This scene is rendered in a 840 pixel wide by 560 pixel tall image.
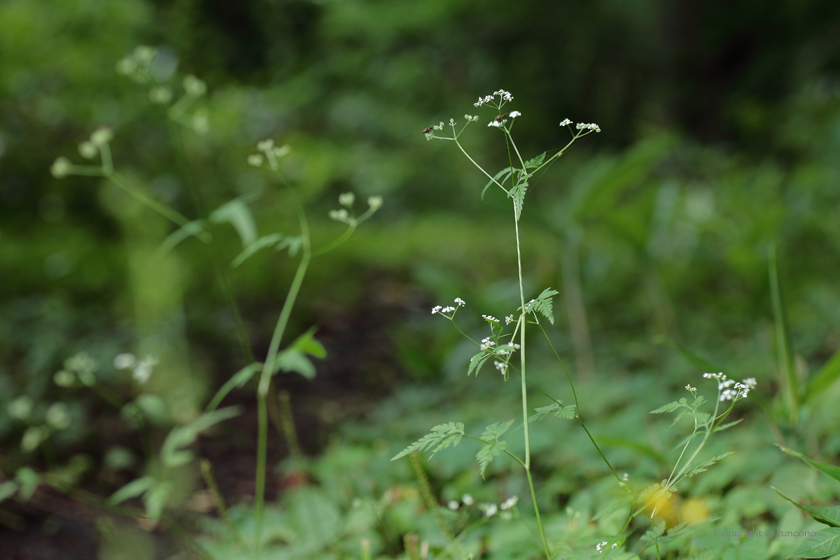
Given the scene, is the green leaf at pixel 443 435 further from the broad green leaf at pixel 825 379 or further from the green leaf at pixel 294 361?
the broad green leaf at pixel 825 379

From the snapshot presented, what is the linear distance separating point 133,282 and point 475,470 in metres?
1.91

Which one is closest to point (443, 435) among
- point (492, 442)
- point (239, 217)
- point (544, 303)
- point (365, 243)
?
point (492, 442)

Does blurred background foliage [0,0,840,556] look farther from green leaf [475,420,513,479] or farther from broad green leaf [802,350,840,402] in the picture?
green leaf [475,420,513,479]

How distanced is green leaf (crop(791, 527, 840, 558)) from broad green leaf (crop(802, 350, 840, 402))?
1.65 feet

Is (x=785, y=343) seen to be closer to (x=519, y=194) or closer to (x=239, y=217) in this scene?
(x=519, y=194)

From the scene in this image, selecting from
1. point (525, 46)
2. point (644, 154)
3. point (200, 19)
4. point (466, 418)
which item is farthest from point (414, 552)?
point (525, 46)

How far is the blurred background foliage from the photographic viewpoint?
207 cm

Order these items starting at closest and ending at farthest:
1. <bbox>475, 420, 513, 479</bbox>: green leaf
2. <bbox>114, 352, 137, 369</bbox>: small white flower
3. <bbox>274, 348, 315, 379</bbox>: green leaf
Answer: <bbox>475, 420, 513, 479</bbox>: green leaf → <bbox>274, 348, 315, 379</bbox>: green leaf → <bbox>114, 352, 137, 369</bbox>: small white flower

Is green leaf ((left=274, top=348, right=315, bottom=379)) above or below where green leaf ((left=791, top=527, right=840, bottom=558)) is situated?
above

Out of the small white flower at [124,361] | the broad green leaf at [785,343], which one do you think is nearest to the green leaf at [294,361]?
the small white flower at [124,361]

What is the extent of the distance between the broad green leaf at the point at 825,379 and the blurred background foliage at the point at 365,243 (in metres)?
0.24

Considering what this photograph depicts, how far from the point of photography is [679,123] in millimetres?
5719

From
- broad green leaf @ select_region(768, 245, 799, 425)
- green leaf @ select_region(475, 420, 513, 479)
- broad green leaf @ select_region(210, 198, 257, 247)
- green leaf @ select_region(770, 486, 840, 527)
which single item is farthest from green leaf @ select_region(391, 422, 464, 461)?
broad green leaf @ select_region(768, 245, 799, 425)

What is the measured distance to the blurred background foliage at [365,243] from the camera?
207cm
